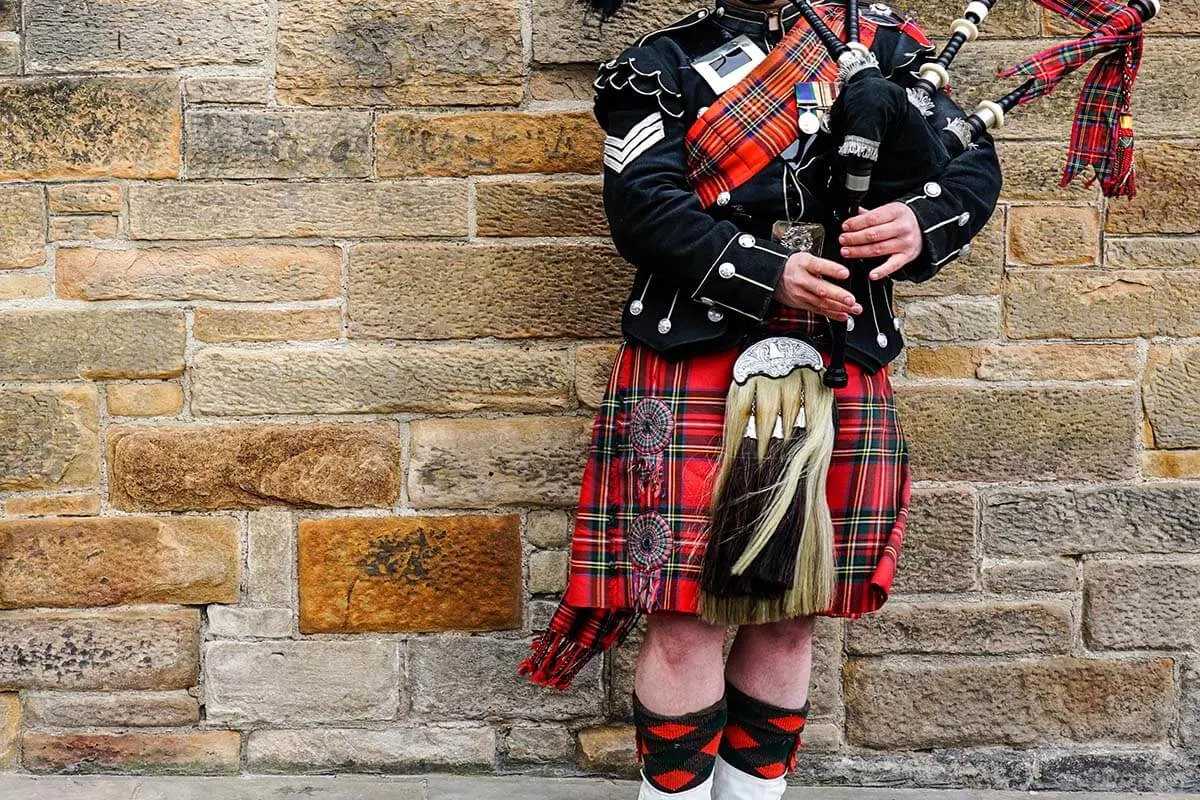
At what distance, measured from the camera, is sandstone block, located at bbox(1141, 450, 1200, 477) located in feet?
10.4

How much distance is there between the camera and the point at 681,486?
238 centimetres

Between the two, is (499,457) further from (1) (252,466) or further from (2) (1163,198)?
(2) (1163,198)

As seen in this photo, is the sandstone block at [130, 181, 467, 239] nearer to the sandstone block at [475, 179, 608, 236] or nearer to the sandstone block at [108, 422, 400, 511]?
the sandstone block at [475, 179, 608, 236]

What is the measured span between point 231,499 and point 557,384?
79 centimetres

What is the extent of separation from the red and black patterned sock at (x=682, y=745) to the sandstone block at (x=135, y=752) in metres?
1.18

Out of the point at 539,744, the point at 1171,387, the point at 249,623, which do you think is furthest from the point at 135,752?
the point at 1171,387

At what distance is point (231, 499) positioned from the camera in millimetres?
3121

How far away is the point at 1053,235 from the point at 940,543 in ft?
2.47

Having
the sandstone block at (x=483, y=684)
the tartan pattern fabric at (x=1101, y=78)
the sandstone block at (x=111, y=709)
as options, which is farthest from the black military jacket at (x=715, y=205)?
A: the sandstone block at (x=111, y=709)

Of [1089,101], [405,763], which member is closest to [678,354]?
[1089,101]

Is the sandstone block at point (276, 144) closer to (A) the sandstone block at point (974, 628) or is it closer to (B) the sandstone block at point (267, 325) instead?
(B) the sandstone block at point (267, 325)

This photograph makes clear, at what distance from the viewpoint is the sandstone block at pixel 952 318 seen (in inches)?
123

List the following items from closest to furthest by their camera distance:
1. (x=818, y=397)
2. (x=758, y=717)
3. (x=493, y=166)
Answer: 1. (x=818, y=397)
2. (x=758, y=717)
3. (x=493, y=166)

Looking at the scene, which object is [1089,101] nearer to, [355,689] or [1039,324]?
[1039,324]
